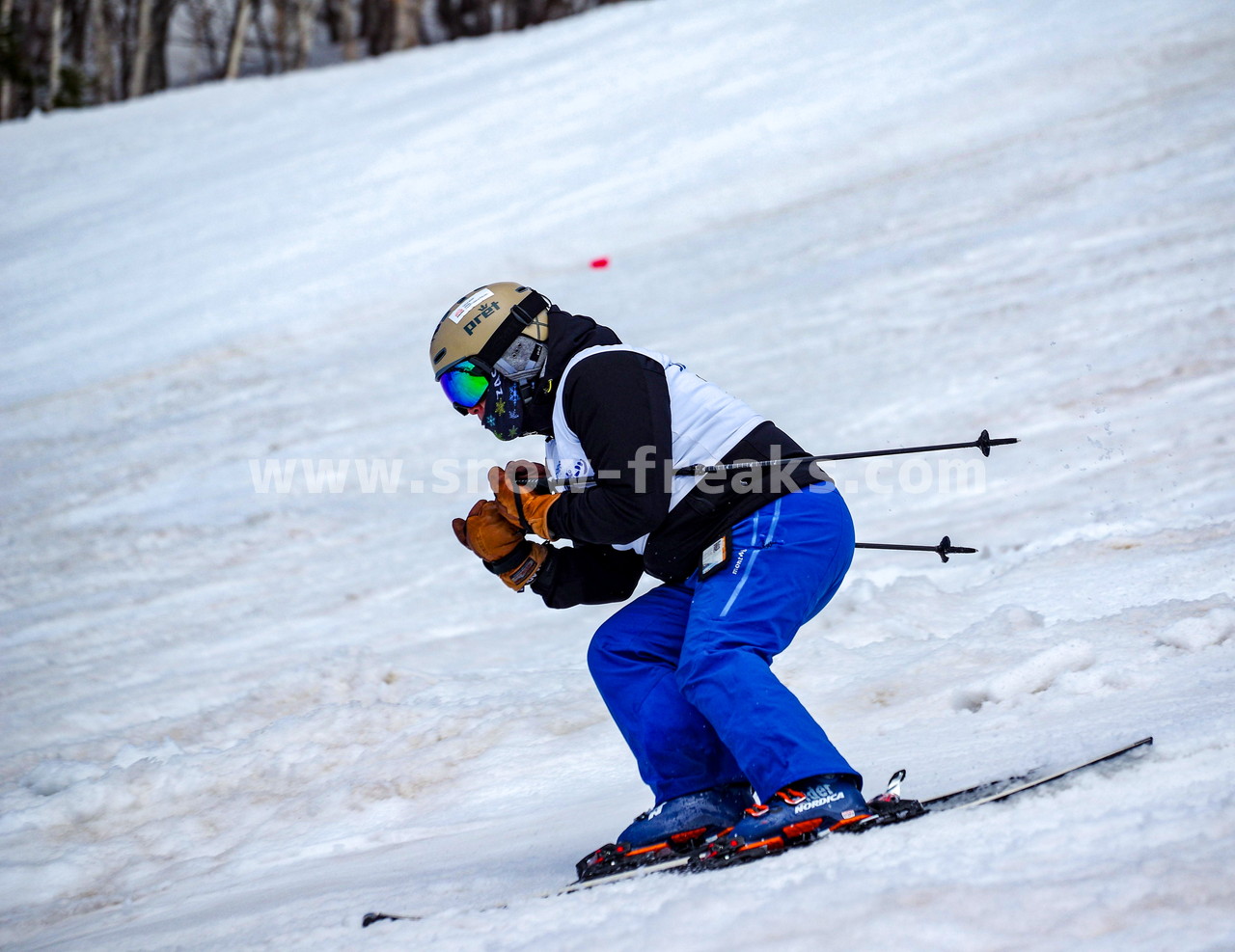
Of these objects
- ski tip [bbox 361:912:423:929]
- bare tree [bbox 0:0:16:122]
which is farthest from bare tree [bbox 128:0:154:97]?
ski tip [bbox 361:912:423:929]

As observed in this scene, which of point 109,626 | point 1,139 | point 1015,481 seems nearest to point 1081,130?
point 1015,481

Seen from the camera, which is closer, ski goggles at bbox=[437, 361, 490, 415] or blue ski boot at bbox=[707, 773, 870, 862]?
A: blue ski boot at bbox=[707, 773, 870, 862]

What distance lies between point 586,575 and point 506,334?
805 mm

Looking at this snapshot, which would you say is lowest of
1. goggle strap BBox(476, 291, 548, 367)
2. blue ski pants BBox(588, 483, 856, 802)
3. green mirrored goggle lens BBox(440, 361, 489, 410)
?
blue ski pants BBox(588, 483, 856, 802)

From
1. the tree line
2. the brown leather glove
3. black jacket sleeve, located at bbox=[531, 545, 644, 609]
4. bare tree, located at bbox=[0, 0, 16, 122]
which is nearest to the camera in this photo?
the brown leather glove

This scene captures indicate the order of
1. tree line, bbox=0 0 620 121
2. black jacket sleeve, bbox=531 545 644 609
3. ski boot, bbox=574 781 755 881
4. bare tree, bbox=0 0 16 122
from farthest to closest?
tree line, bbox=0 0 620 121 < bare tree, bbox=0 0 16 122 < black jacket sleeve, bbox=531 545 644 609 < ski boot, bbox=574 781 755 881

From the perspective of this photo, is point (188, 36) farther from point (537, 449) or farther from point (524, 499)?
point (524, 499)

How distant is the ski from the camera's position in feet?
8.58

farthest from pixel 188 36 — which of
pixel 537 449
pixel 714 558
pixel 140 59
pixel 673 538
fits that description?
pixel 714 558

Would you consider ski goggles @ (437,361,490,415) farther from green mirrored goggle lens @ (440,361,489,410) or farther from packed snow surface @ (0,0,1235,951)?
packed snow surface @ (0,0,1235,951)

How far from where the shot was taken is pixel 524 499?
127 inches

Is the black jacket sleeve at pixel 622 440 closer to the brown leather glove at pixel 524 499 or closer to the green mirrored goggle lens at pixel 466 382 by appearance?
the brown leather glove at pixel 524 499

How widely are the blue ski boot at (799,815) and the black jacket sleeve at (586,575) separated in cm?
98

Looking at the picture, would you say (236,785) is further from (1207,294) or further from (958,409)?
(1207,294)
